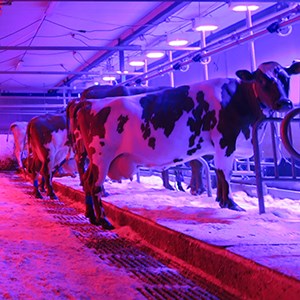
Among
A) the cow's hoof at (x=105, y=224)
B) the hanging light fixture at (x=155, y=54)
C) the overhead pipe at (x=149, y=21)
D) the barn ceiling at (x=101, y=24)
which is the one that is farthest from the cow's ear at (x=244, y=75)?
the hanging light fixture at (x=155, y=54)

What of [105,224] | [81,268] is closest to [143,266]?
[81,268]

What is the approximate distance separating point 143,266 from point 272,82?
3007mm

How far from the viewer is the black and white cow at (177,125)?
6.38 metres

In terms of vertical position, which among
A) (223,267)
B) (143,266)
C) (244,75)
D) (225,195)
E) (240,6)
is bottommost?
(143,266)

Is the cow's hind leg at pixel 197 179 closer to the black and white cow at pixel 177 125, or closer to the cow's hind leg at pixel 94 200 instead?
the black and white cow at pixel 177 125

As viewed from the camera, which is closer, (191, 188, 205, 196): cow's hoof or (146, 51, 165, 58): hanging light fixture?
(191, 188, 205, 196): cow's hoof

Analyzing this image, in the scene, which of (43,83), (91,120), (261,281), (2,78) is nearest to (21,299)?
(261,281)

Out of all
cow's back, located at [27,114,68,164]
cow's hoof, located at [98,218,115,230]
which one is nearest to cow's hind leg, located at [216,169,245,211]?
cow's hoof, located at [98,218,115,230]

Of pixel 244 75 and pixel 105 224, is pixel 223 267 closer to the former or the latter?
pixel 105 224

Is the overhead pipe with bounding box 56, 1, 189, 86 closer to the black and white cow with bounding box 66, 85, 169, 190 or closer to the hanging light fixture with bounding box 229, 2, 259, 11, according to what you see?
the hanging light fixture with bounding box 229, 2, 259, 11

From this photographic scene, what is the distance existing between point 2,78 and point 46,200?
10418 mm

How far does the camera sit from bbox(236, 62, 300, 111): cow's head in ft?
20.5

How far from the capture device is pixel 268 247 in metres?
3.80

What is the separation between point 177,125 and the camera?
6527mm
